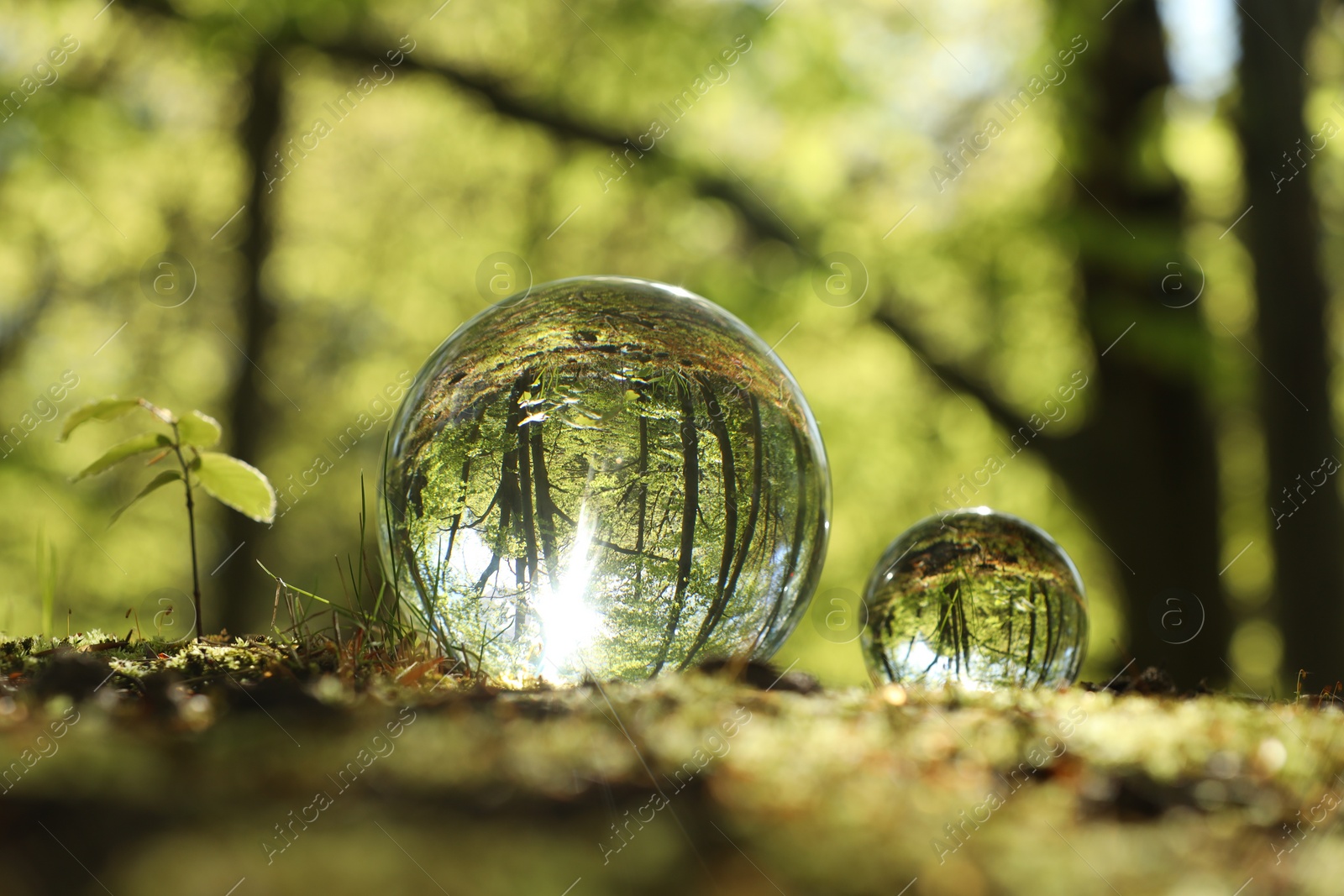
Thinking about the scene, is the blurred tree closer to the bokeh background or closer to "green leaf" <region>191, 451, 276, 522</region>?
the bokeh background

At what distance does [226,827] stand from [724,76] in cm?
864

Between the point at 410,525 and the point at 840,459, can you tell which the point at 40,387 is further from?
the point at 410,525

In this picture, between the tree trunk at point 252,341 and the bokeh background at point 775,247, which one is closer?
the bokeh background at point 775,247

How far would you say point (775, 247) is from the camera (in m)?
7.92

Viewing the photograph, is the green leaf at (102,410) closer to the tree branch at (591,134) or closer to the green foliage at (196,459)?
the green foliage at (196,459)

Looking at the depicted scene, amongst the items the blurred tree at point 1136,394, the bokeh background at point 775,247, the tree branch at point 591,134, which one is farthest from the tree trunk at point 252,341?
the blurred tree at point 1136,394

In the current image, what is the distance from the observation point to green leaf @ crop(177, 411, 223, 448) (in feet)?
8.25

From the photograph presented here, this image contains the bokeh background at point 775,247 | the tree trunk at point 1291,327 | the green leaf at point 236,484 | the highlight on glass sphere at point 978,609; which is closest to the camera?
the green leaf at point 236,484

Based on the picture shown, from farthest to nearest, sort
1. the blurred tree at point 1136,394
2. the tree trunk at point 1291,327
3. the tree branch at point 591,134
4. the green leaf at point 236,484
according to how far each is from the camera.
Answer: the tree branch at point 591,134 < the blurred tree at point 1136,394 < the tree trunk at point 1291,327 < the green leaf at point 236,484

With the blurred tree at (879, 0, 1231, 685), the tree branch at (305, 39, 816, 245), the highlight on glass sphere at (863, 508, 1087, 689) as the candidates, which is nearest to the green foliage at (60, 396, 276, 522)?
the highlight on glass sphere at (863, 508, 1087, 689)

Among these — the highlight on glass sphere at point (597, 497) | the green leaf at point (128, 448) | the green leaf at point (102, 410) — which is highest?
the green leaf at point (102, 410)

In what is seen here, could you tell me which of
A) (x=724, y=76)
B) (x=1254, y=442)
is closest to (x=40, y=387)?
(x=724, y=76)

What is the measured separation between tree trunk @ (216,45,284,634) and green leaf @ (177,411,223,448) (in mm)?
8745

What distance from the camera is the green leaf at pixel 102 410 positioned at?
2318mm
